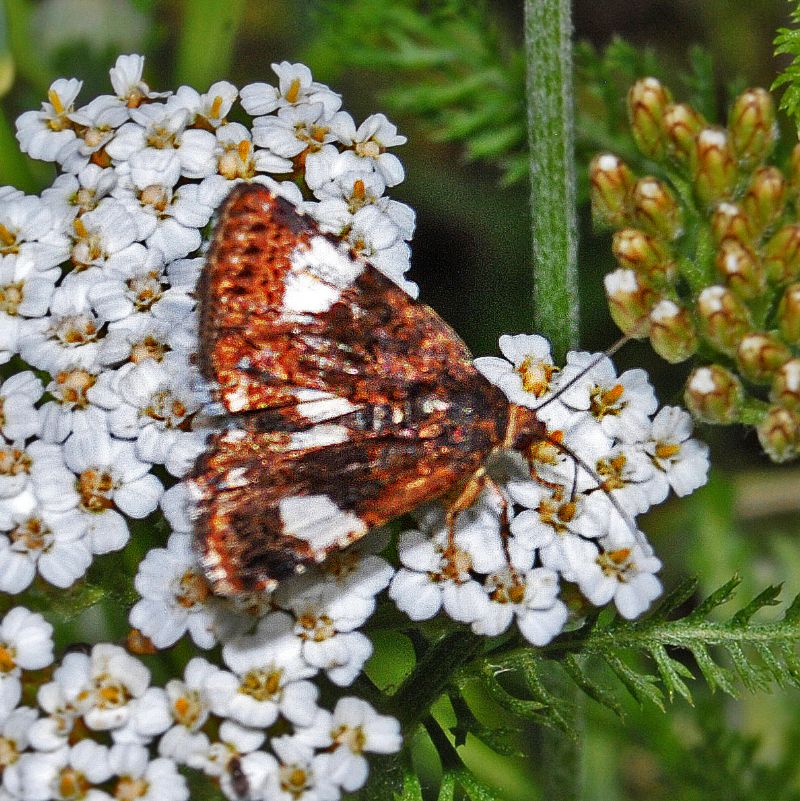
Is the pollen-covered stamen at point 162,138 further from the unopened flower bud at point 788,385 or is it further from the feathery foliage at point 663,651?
the unopened flower bud at point 788,385

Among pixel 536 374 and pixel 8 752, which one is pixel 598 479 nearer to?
pixel 536 374

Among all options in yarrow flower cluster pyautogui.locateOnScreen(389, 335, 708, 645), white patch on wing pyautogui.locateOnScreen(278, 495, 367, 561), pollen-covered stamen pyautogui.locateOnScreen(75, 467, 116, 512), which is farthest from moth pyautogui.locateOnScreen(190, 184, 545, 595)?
pollen-covered stamen pyautogui.locateOnScreen(75, 467, 116, 512)

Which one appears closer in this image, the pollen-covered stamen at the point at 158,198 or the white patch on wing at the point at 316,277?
the white patch on wing at the point at 316,277

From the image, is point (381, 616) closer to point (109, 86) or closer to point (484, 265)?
point (484, 265)

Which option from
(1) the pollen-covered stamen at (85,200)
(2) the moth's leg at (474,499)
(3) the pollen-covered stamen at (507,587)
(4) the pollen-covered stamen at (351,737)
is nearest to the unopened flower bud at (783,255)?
(2) the moth's leg at (474,499)

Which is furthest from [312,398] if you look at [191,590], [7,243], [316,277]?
[7,243]

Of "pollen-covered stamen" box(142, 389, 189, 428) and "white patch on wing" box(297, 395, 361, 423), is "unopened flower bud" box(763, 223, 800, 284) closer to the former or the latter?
"white patch on wing" box(297, 395, 361, 423)
